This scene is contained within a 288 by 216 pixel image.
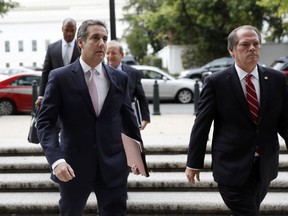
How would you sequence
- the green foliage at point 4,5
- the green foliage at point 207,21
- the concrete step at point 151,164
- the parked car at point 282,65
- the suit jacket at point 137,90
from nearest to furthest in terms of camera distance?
the suit jacket at point 137,90 < the concrete step at point 151,164 < the parked car at point 282,65 < the green foliage at point 4,5 < the green foliage at point 207,21

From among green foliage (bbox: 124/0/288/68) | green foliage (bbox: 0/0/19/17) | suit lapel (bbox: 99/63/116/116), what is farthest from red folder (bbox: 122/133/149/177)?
green foliage (bbox: 124/0/288/68)

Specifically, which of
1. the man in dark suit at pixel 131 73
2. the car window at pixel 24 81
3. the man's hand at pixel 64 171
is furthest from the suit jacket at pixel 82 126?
the car window at pixel 24 81

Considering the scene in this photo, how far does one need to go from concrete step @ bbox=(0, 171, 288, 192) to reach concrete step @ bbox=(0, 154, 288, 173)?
0.61 ft

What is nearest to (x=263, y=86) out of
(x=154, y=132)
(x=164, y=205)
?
(x=164, y=205)

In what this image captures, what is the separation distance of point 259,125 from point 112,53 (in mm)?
2289

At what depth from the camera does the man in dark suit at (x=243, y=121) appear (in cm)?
365

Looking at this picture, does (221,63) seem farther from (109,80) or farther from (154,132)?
(109,80)

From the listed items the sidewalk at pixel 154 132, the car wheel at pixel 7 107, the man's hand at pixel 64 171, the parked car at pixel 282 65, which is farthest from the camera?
the parked car at pixel 282 65

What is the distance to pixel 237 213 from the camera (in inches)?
147

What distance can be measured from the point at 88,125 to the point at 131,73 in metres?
2.14

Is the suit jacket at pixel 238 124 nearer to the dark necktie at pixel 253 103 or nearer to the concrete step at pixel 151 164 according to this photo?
the dark necktie at pixel 253 103

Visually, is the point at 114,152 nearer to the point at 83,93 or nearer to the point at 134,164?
the point at 134,164

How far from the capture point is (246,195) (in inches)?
146

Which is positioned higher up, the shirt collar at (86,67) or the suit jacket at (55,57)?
the shirt collar at (86,67)
